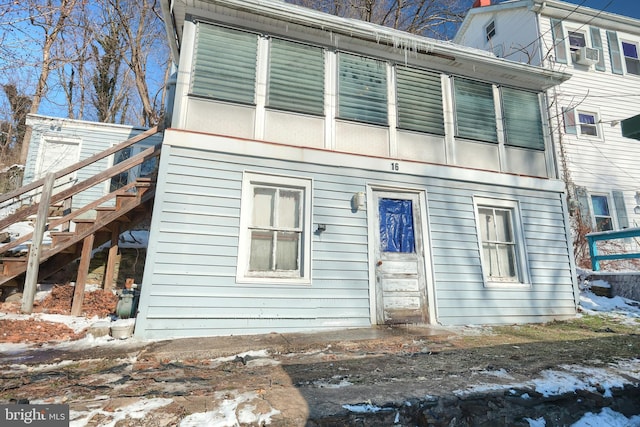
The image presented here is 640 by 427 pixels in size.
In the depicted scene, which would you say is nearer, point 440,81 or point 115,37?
point 440,81

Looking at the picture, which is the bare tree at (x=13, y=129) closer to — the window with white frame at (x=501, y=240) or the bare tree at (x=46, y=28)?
the bare tree at (x=46, y=28)

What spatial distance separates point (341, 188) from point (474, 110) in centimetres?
361

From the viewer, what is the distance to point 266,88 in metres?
5.34

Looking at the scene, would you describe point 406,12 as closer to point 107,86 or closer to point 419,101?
point 419,101

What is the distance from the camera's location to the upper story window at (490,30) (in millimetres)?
13966

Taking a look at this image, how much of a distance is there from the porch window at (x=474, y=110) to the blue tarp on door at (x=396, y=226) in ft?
7.02

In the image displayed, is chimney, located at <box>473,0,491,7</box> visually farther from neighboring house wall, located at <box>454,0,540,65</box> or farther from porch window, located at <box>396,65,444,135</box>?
porch window, located at <box>396,65,444,135</box>

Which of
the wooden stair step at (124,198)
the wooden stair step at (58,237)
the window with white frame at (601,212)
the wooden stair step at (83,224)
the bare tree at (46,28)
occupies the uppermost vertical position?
the bare tree at (46,28)

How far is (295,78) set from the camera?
18.1ft

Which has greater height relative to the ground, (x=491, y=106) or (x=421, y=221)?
(x=491, y=106)

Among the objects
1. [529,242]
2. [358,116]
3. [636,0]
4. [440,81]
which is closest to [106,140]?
[358,116]

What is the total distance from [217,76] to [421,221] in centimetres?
429

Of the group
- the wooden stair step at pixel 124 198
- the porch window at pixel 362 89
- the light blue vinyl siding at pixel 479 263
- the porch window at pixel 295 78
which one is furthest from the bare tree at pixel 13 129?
the light blue vinyl siding at pixel 479 263

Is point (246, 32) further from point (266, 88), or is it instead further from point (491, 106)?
point (491, 106)
